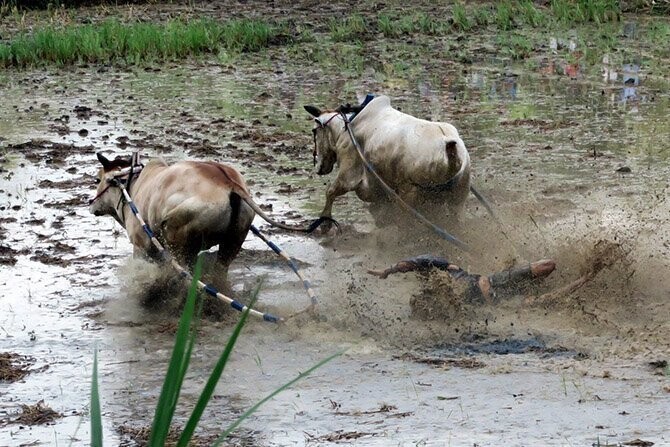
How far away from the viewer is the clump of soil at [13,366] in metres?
6.54

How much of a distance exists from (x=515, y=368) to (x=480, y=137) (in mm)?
6123

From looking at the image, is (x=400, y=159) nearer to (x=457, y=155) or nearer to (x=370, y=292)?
(x=457, y=155)

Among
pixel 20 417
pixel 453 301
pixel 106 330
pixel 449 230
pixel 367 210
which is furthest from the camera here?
pixel 367 210

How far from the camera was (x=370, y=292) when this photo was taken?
25.3ft

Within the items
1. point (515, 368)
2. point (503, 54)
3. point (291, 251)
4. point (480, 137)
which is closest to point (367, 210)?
point (291, 251)

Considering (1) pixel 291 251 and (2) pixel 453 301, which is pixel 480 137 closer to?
(1) pixel 291 251

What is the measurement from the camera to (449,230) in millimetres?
8484

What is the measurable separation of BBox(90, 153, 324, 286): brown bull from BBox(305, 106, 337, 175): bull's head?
5.67 feet

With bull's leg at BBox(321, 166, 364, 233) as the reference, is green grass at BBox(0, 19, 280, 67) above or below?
below

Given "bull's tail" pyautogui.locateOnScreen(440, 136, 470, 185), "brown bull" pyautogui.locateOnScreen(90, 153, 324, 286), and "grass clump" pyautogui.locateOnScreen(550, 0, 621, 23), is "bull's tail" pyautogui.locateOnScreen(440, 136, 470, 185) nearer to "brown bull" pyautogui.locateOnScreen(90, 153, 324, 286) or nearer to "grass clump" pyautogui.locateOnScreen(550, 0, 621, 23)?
"brown bull" pyautogui.locateOnScreen(90, 153, 324, 286)

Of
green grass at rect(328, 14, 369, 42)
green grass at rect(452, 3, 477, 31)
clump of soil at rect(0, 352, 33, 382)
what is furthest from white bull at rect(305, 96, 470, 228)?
green grass at rect(452, 3, 477, 31)

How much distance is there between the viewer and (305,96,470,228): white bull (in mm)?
8164

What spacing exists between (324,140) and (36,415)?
154 inches

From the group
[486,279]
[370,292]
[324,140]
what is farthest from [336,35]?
[486,279]
